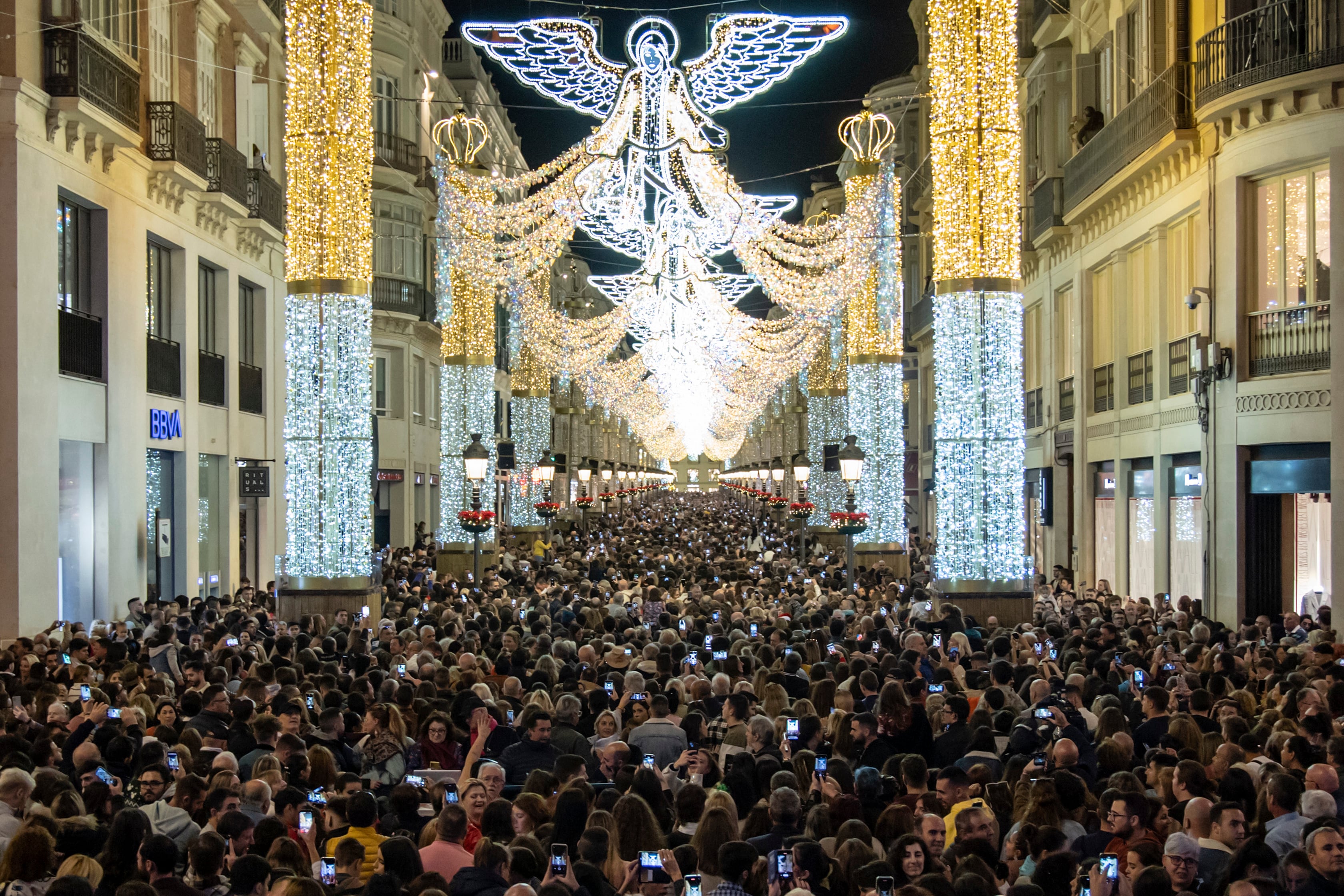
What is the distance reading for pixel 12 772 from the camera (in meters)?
8.62

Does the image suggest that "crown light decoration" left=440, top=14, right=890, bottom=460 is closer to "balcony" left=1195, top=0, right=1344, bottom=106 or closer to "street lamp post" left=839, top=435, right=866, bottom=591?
"street lamp post" left=839, top=435, right=866, bottom=591

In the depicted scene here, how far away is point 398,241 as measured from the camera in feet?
148

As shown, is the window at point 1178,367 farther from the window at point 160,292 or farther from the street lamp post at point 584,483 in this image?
the street lamp post at point 584,483

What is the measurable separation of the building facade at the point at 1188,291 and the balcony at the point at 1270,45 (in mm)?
31

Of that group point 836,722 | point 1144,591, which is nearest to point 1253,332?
point 1144,591

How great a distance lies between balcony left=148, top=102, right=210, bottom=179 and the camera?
25.0 meters

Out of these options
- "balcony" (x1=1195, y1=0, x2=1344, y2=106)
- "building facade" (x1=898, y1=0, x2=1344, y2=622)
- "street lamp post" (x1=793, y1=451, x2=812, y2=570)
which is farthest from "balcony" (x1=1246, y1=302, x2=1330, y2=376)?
"street lamp post" (x1=793, y1=451, x2=812, y2=570)

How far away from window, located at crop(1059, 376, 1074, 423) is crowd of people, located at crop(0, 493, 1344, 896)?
46.5 ft

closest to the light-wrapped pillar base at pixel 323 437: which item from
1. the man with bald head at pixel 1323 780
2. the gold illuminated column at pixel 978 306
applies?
the gold illuminated column at pixel 978 306

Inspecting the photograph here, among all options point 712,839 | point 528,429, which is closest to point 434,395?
point 528,429

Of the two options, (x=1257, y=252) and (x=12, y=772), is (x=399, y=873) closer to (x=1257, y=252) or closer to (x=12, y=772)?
(x=12, y=772)

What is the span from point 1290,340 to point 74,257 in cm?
1749

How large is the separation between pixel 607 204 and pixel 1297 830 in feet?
62.7

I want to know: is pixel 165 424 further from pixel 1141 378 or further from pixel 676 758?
pixel 676 758
